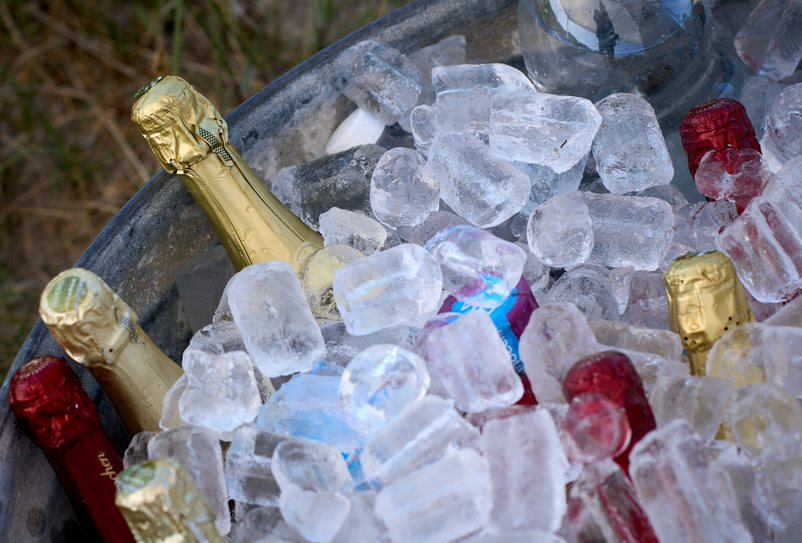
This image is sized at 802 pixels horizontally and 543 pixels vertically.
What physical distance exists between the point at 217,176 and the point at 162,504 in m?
0.36

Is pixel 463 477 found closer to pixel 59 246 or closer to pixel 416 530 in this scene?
pixel 416 530

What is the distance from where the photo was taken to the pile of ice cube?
0.68 m

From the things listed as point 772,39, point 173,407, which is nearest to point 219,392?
point 173,407

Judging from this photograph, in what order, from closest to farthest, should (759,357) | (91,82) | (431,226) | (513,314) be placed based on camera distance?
(759,357) < (513,314) < (431,226) < (91,82)

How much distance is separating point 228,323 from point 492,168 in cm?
31

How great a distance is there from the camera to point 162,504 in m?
0.66

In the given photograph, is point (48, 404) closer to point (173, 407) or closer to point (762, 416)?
point (173, 407)

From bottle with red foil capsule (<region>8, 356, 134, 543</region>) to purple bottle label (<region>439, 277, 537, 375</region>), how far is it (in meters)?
0.35

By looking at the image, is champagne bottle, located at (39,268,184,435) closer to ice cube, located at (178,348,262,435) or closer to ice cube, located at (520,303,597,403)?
ice cube, located at (178,348,262,435)

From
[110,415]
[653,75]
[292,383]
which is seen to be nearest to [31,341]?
[110,415]

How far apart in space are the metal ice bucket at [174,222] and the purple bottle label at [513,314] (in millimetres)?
334

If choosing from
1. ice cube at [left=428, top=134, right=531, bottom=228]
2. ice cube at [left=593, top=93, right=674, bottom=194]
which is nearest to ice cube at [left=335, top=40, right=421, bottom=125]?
ice cube at [left=428, top=134, right=531, bottom=228]

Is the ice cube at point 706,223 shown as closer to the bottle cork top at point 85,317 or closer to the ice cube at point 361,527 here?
the ice cube at point 361,527

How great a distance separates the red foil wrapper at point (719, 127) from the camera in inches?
37.4
